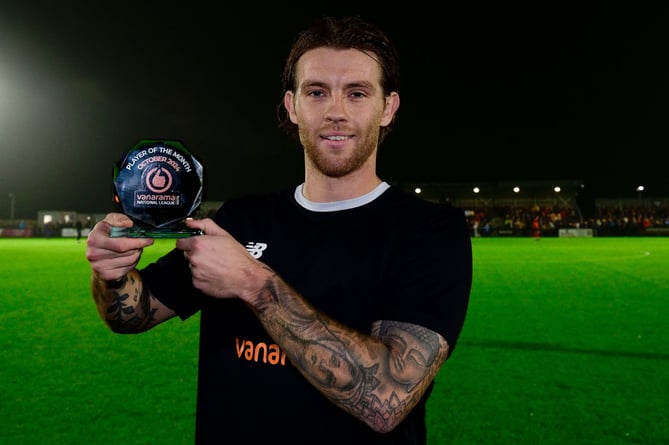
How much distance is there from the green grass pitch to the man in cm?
222

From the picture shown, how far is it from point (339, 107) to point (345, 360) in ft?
3.12

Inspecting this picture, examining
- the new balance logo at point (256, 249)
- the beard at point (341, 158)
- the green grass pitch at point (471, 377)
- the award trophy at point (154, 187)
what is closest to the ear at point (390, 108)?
the beard at point (341, 158)

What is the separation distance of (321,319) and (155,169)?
699 millimetres

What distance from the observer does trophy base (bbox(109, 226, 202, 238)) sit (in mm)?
1633

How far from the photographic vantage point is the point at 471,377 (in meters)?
5.32

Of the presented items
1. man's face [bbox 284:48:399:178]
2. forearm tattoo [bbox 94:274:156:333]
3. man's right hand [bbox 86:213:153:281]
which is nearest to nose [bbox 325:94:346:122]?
man's face [bbox 284:48:399:178]

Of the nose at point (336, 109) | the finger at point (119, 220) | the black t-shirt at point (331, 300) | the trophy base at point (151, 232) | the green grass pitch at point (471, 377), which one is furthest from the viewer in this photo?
the green grass pitch at point (471, 377)

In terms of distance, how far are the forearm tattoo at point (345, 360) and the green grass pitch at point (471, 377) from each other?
7.99 feet

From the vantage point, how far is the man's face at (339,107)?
2.13 metres

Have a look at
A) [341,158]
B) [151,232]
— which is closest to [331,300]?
[341,158]

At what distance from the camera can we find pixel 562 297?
10.1 meters

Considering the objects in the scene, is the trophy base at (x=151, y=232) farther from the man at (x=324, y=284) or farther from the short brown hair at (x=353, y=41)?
the short brown hair at (x=353, y=41)

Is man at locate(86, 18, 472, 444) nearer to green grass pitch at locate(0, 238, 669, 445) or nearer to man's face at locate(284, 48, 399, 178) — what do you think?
man's face at locate(284, 48, 399, 178)

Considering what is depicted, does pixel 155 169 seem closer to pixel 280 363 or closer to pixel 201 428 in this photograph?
pixel 280 363
